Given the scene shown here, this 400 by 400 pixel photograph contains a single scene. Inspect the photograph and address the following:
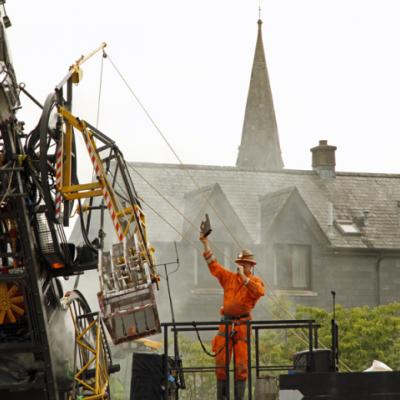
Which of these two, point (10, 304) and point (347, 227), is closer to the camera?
point (10, 304)

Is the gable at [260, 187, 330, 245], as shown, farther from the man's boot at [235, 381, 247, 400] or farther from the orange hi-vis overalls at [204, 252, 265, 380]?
the man's boot at [235, 381, 247, 400]

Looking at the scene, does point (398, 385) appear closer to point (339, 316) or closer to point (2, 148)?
point (2, 148)

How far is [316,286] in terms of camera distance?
43.0m

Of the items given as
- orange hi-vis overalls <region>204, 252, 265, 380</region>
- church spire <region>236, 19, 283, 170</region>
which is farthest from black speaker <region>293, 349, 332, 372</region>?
church spire <region>236, 19, 283, 170</region>

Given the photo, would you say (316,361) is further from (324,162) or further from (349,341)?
(324,162)

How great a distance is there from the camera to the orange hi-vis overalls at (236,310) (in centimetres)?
1459

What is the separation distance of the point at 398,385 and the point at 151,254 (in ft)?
9.22

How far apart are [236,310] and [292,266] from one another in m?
28.2

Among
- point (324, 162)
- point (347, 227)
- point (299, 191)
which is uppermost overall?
point (324, 162)

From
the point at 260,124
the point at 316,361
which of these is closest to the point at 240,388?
the point at 316,361

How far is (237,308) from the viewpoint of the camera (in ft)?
48.8

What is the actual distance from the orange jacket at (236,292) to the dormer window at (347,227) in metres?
29.5

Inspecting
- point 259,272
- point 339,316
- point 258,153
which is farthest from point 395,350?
point 258,153

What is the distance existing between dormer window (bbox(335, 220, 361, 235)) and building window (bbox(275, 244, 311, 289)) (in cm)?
170
